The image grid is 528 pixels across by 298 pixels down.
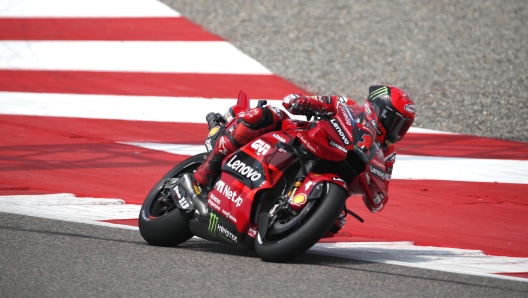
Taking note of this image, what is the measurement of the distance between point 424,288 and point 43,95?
8038 mm

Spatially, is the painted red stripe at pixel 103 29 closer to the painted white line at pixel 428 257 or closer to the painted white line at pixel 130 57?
the painted white line at pixel 130 57

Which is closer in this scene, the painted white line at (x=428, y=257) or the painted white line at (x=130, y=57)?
the painted white line at (x=428, y=257)

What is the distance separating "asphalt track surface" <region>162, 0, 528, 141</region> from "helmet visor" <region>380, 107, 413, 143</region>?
594cm

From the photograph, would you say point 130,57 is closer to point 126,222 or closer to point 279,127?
point 126,222

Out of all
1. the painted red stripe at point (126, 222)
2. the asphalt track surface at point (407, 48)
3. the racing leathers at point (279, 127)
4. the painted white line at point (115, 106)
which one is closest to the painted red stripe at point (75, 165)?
the painted red stripe at point (126, 222)

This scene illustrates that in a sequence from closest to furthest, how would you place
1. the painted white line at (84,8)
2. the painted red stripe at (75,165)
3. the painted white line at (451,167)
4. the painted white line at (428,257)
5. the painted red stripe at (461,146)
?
the painted white line at (428,257) < the painted red stripe at (75,165) < the painted white line at (451,167) < the painted red stripe at (461,146) < the painted white line at (84,8)

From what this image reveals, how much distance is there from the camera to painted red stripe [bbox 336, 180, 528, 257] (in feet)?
19.2

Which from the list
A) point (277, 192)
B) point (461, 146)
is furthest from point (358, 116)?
point (461, 146)

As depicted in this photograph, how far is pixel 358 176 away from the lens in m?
4.70

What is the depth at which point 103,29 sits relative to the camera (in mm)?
13438

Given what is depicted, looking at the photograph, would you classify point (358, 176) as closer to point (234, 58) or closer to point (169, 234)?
point (169, 234)

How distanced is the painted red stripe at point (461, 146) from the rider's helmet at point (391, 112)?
440cm

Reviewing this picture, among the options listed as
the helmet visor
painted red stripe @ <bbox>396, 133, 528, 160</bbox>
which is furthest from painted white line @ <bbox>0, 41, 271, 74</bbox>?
the helmet visor

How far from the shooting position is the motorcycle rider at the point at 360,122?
468 centimetres
